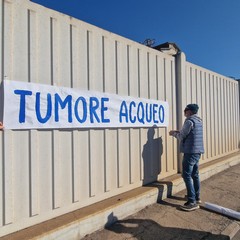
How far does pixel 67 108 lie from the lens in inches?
154

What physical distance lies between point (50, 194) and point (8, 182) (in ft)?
2.09

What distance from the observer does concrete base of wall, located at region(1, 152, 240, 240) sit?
3.35m

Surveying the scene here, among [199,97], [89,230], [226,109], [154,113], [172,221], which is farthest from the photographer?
[226,109]

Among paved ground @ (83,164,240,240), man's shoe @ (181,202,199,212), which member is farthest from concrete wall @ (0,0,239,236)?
man's shoe @ (181,202,199,212)

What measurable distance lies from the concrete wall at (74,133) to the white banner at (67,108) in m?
0.10

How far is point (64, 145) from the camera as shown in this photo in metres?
3.86

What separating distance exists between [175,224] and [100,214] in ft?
3.78

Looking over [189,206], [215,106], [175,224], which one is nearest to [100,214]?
[175,224]

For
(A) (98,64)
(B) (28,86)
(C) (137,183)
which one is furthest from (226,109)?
(B) (28,86)

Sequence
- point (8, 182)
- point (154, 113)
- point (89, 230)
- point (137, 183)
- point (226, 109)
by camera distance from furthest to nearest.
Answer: point (226, 109) < point (154, 113) < point (137, 183) < point (89, 230) < point (8, 182)

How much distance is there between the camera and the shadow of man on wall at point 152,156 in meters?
5.36

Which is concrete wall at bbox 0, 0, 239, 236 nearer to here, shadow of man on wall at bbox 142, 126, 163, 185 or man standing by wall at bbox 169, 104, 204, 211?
shadow of man on wall at bbox 142, 126, 163, 185

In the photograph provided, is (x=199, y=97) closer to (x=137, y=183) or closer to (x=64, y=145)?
(x=137, y=183)

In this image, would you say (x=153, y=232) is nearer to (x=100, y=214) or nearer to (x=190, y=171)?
(x=100, y=214)
